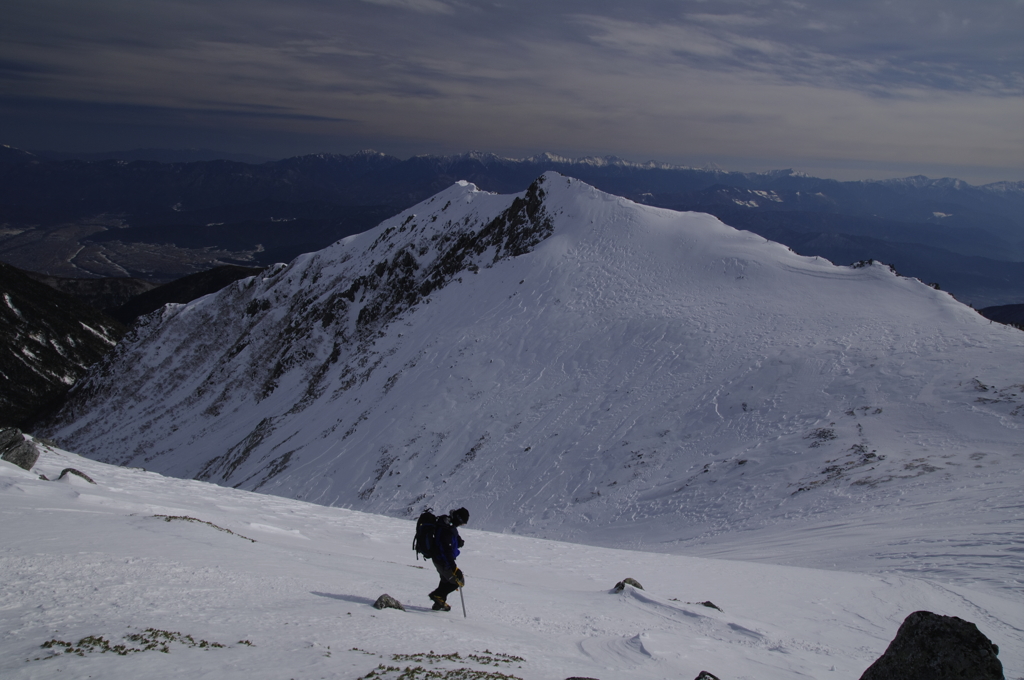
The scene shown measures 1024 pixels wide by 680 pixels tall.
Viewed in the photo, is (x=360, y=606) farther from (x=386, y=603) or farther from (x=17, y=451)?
(x=17, y=451)

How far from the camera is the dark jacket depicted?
9.15 meters

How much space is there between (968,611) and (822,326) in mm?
27060

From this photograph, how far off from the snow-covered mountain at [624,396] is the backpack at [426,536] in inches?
500

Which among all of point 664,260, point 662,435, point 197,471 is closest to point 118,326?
point 197,471

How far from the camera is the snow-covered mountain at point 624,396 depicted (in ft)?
74.4

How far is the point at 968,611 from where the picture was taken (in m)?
11.7

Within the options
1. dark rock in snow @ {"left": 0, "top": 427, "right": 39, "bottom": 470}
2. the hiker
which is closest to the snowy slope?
the hiker

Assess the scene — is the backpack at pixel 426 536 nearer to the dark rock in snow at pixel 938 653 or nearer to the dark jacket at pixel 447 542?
the dark jacket at pixel 447 542

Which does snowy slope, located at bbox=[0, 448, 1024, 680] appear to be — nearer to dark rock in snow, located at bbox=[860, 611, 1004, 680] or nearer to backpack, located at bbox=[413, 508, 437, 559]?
backpack, located at bbox=[413, 508, 437, 559]

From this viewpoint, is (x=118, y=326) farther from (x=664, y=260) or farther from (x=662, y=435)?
(x=662, y=435)

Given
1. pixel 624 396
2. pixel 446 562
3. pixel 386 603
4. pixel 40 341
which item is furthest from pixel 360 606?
pixel 40 341

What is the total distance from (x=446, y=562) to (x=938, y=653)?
6.49m

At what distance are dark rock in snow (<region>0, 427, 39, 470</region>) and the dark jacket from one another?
524 inches

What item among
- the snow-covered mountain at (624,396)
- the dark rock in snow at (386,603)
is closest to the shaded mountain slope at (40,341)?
the snow-covered mountain at (624,396)
